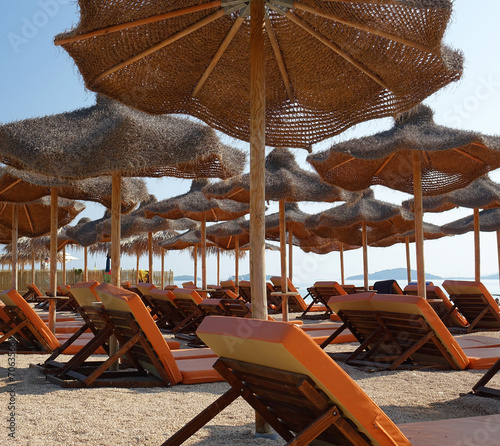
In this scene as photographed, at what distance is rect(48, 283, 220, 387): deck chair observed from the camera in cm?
360

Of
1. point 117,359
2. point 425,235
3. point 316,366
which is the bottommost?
point 425,235

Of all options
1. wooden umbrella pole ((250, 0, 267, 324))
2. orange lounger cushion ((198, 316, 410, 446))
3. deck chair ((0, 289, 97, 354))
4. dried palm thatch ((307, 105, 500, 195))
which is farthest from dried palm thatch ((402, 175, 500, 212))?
orange lounger cushion ((198, 316, 410, 446))

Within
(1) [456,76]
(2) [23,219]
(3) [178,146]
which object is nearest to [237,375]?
(1) [456,76]

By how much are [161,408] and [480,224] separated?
1182 centimetres

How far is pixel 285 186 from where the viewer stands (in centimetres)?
838

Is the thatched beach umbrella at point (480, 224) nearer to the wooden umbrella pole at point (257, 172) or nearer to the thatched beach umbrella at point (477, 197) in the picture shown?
the thatched beach umbrella at point (477, 197)

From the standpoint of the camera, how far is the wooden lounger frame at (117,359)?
3664mm

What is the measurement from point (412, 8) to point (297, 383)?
204 cm

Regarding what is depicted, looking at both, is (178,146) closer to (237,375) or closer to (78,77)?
(78,77)

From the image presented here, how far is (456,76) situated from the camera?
3.13 meters

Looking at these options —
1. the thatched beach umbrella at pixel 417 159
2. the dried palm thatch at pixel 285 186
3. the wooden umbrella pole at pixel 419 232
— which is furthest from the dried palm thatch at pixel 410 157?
the dried palm thatch at pixel 285 186

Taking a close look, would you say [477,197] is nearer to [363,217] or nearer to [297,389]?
[363,217]

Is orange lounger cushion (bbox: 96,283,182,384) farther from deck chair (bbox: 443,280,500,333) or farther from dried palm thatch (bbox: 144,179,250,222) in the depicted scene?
dried palm thatch (bbox: 144,179,250,222)

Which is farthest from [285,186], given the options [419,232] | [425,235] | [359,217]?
[425,235]
